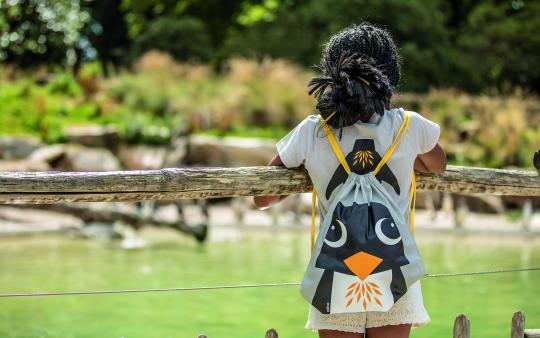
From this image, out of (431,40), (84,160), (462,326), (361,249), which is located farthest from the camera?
(431,40)

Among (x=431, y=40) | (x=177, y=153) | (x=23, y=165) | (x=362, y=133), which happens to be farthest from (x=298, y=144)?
(x=431, y=40)

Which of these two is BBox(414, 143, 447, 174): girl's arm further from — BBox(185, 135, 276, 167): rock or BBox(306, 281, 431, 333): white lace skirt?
BBox(185, 135, 276, 167): rock

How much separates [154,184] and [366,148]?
72 cm

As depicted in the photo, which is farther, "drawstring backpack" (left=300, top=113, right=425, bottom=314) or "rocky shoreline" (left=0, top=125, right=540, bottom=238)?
"rocky shoreline" (left=0, top=125, right=540, bottom=238)

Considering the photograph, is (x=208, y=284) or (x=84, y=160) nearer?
(x=208, y=284)

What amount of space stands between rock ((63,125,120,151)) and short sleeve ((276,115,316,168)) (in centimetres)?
1455

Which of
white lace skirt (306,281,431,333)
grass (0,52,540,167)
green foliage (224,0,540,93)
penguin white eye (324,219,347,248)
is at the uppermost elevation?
green foliage (224,0,540,93)

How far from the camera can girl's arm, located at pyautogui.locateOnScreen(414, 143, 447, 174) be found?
2.64 metres

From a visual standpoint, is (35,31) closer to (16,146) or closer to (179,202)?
(16,146)

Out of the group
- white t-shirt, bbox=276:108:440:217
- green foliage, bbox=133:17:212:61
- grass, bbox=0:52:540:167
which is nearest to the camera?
white t-shirt, bbox=276:108:440:217

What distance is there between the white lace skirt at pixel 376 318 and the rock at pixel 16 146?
13.9 m

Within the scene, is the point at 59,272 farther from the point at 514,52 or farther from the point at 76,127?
the point at 514,52

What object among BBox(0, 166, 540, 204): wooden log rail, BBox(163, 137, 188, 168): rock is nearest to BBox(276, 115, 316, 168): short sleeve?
BBox(0, 166, 540, 204): wooden log rail

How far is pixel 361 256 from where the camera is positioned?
2262mm
